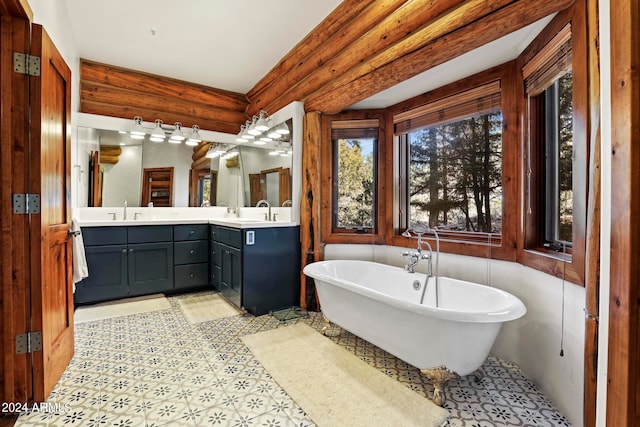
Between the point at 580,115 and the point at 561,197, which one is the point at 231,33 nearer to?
the point at 580,115

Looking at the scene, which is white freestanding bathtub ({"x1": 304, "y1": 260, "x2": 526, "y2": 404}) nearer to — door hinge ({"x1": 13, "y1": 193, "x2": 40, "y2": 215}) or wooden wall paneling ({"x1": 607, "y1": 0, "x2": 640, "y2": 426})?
wooden wall paneling ({"x1": 607, "y1": 0, "x2": 640, "y2": 426})

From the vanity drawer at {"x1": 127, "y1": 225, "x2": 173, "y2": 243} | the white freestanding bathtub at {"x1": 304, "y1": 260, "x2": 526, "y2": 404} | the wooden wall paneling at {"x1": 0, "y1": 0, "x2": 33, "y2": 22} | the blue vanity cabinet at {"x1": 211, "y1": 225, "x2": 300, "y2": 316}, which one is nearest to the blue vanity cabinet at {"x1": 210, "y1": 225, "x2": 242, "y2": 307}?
the blue vanity cabinet at {"x1": 211, "y1": 225, "x2": 300, "y2": 316}

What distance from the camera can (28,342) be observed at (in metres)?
1.60

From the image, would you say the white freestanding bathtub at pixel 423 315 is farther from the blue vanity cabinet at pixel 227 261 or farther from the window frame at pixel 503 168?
the blue vanity cabinet at pixel 227 261

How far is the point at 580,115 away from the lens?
1.51 m

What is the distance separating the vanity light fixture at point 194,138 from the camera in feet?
13.2

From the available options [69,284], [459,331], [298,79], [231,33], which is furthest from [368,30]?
[69,284]

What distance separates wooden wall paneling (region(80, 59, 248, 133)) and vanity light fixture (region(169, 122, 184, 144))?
19 cm

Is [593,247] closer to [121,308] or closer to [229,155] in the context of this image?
[121,308]

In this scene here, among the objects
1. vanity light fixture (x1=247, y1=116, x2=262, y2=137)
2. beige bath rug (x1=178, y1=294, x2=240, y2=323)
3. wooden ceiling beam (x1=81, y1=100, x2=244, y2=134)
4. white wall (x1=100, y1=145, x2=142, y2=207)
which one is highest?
wooden ceiling beam (x1=81, y1=100, x2=244, y2=134)

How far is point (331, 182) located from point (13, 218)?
251cm

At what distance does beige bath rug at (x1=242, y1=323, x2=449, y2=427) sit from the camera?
5.10 ft

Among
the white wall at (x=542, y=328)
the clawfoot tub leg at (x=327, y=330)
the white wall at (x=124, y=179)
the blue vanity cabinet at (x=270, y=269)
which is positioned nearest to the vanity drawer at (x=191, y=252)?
the white wall at (x=124, y=179)

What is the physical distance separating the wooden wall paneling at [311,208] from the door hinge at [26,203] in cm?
213
